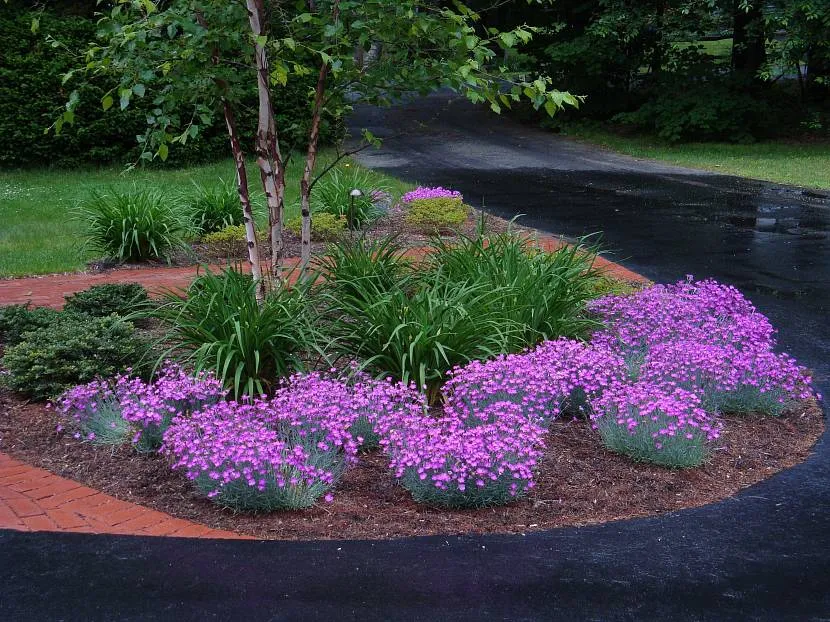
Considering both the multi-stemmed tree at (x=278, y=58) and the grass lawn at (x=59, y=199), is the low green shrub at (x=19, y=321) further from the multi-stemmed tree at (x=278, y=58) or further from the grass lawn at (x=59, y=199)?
the grass lawn at (x=59, y=199)

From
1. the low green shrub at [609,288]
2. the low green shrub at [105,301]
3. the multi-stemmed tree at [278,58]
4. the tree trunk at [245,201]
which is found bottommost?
the low green shrub at [105,301]

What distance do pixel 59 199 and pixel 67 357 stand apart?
27.5 ft

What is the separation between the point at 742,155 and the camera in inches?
751

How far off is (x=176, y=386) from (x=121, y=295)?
2.07 meters

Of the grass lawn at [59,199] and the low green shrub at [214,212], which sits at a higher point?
the low green shrub at [214,212]

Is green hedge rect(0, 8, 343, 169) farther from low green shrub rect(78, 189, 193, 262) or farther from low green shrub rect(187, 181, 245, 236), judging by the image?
low green shrub rect(78, 189, 193, 262)

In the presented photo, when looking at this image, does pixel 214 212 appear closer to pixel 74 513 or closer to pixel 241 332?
pixel 241 332

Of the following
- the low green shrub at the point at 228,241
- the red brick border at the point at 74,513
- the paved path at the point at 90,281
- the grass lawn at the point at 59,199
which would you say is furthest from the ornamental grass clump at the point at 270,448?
the low green shrub at the point at 228,241

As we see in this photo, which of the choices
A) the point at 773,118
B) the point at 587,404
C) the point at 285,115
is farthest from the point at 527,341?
the point at 773,118

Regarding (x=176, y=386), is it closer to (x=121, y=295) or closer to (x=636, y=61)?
(x=121, y=295)

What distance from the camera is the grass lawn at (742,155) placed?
52.7ft

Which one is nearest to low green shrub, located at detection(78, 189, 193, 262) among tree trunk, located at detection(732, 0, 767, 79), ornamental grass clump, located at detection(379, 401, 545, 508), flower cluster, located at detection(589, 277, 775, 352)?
flower cluster, located at detection(589, 277, 775, 352)

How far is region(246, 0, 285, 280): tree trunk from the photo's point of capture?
532 centimetres

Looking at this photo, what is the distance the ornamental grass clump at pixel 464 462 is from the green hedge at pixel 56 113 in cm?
1118
